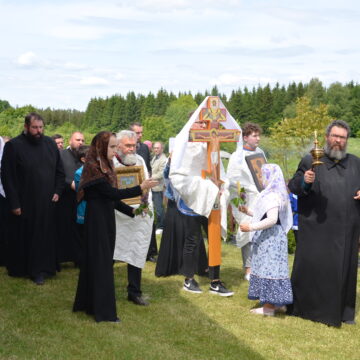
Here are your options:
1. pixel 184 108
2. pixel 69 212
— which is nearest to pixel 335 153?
pixel 69 212

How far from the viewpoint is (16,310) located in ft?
21.3

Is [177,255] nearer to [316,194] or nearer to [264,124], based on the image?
[316,194]

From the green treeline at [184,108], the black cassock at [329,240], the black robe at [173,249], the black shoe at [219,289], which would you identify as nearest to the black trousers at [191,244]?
the black shoe at [219,289]

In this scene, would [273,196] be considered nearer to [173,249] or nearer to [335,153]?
[335,153]

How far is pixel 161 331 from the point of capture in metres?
6.04

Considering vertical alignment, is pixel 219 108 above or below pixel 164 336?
above

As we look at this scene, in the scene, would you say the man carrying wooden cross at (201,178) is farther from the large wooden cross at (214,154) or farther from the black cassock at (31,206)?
the black cassock at (31,206)

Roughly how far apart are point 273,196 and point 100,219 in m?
1.93

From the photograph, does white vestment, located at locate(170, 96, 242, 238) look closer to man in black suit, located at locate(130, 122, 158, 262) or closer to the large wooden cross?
the large wooden cross

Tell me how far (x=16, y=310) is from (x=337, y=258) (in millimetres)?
3613

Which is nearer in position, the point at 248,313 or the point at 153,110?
the point at 248,313

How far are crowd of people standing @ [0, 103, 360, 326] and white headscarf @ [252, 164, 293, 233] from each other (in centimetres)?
1

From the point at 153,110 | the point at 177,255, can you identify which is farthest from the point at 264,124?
the point at 177,255

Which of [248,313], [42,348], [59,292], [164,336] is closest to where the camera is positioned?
[42,348]
